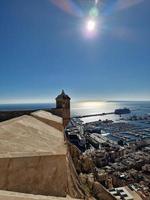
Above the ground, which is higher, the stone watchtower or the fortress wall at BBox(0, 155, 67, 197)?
the stone watchtower

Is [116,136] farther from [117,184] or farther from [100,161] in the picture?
[117,184]

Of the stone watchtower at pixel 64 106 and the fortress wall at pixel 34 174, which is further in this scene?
the stone watchtower at pixel 64 106

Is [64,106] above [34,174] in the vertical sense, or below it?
above

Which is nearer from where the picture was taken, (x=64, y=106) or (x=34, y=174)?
(x=34, y=174)

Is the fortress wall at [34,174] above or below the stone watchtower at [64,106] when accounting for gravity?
below

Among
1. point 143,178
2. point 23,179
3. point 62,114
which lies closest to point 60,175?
point 23,179
